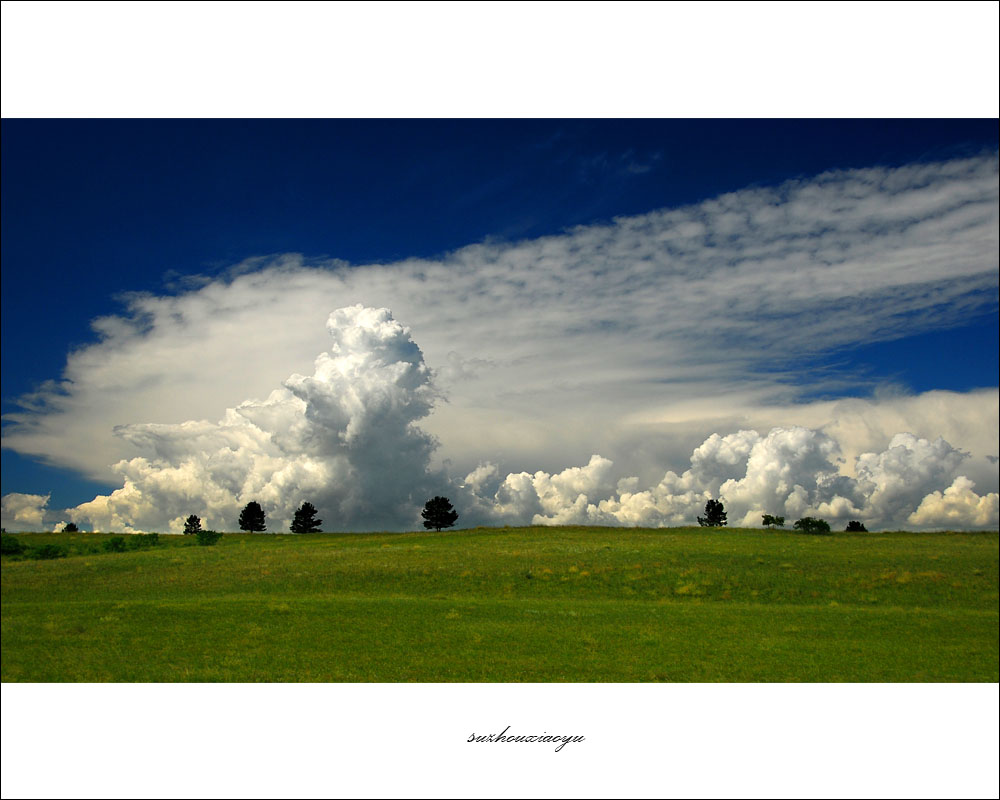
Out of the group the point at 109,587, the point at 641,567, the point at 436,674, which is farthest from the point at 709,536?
the point at 109,587

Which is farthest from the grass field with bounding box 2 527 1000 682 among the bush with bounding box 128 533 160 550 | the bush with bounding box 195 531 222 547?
the bush with bounding box 128 533 160 550

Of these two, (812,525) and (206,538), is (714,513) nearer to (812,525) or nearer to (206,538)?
(812,525)

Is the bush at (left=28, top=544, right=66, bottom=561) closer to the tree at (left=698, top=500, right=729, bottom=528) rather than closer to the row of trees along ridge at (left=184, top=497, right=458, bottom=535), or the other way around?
the row of trees along ridge at (left=184, top=497, right=458, bottom=535)

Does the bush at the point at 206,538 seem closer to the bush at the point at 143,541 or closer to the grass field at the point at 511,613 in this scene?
the grass field at the point at 511,613

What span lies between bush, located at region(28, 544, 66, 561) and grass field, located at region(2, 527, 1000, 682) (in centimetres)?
166

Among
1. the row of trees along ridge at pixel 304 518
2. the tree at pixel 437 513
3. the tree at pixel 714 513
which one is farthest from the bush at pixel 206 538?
the tree at pixel 714 513

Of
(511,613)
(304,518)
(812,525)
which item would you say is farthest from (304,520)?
(812,525)

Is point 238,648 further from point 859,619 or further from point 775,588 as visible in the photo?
point 775,588

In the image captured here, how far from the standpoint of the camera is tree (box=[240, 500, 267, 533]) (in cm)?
3921

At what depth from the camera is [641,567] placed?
124 ft

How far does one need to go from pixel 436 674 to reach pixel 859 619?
681 inches

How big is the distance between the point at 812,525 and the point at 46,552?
191 feet

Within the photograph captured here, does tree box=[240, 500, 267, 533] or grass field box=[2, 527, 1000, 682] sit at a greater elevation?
tree box=[240, 500, 267, 533]

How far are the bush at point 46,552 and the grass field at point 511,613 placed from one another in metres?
1.66
